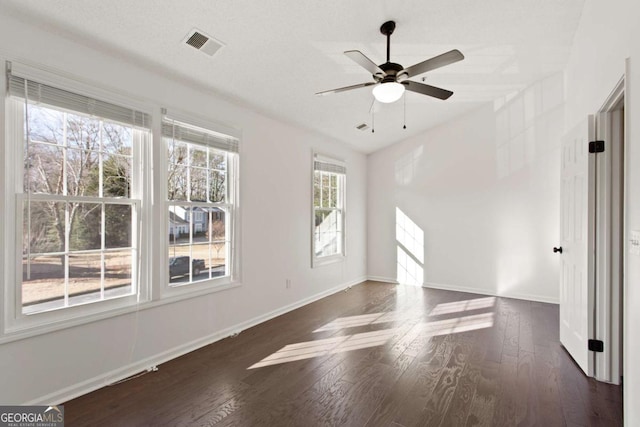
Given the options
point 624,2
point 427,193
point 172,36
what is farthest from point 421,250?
point 172,36

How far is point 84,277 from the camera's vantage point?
8.02 feet

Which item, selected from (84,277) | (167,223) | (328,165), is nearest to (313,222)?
(328,165)

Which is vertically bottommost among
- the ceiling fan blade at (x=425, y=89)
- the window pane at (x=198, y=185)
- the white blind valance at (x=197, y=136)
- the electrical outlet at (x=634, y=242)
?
the electrical outlet at (x=634, y=242)

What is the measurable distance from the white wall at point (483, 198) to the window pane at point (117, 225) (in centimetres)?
465

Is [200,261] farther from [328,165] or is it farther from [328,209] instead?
[328,165]

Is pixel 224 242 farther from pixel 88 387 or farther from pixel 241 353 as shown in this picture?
A: pixel 88 387

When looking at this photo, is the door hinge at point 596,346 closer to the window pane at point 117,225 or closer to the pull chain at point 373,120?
the pull chain at point 373,120

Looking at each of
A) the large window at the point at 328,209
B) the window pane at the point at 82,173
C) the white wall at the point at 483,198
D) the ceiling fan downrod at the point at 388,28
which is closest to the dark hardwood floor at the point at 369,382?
the white wall at the point at 483,198

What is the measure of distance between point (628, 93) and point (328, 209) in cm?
404

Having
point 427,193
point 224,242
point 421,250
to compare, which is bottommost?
point 421,250

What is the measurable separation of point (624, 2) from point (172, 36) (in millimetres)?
3002

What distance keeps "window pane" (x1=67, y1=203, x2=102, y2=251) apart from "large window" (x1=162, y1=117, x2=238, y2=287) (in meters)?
0.57

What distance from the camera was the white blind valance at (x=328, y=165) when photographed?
504cm

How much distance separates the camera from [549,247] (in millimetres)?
4820
